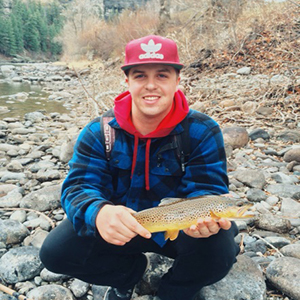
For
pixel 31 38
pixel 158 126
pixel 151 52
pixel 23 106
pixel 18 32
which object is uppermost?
pixel 151 52

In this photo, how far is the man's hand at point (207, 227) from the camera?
5.86 feet

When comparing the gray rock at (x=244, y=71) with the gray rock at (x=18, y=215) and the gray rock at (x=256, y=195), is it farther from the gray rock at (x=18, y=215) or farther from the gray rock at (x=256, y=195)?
the gray rock at (x=18, y=215)

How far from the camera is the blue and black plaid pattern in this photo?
2164 millimetres

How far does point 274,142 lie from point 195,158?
4.13m

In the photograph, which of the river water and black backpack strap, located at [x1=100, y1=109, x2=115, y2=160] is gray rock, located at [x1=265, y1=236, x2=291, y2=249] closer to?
black backpack strap, located at [x1=100, y1=109, x2=115, y2=160]

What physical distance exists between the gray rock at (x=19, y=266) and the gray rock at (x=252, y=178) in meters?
2.72

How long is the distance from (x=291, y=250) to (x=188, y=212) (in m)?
1.36

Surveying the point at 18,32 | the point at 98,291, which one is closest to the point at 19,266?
the point at 98,291

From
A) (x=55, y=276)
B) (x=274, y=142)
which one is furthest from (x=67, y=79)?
(x=55, y=276)

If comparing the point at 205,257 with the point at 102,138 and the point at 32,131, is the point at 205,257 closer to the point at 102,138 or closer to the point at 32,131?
the point at 102,138

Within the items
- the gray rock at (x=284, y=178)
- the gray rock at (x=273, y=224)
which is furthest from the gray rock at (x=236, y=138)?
the gray rock at (x=273, y=224)

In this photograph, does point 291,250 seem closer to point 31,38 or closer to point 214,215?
point 214,215

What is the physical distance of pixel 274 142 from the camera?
5.80 m

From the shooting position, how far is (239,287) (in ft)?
7.51
